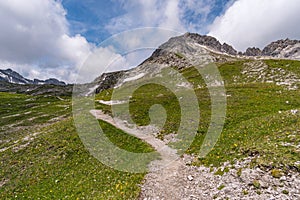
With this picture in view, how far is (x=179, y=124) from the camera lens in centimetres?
3500

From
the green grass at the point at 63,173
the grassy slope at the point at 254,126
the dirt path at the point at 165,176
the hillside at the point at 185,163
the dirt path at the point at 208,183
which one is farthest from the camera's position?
the green grass at the point at 63,173

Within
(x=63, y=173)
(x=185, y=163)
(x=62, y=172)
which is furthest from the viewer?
(x=62, y=172)

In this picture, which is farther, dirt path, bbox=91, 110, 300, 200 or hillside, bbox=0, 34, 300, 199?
hillside, bbox=0, 34, 300, 199

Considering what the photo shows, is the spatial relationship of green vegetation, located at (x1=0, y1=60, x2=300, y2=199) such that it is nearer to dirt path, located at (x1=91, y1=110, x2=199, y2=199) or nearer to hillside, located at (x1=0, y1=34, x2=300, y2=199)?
hillside, located at (x1=0, y1=34, x2=300, y2=199)

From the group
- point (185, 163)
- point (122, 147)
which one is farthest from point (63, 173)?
point (185, 163)

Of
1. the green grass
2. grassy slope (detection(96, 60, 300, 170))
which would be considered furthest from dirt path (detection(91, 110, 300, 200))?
the green grass

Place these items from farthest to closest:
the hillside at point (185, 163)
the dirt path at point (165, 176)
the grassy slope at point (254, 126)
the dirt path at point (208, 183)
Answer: the grassy slope at point (254, 126)
the dirt path at point (165, 176)
the hillside at point (185, 163)
the dirt path at point (208, 183)

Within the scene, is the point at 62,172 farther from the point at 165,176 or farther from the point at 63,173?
the point at 165,176

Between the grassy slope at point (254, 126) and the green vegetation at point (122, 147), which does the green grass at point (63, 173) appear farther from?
the grassy slope at point (254, 126)

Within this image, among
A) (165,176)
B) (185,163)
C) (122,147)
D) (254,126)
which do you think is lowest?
(165,176)

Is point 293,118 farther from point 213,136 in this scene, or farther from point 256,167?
point 256,167

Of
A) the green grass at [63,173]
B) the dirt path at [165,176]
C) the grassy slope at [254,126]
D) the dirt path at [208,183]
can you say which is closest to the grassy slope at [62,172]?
the green grass at [63,173]

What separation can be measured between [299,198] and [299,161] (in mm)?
3264

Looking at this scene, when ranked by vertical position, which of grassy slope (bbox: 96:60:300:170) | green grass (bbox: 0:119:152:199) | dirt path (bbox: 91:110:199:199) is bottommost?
green grass (bbox: 0:119:152:199)
